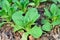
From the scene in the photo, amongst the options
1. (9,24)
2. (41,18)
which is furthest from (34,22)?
(9,24)

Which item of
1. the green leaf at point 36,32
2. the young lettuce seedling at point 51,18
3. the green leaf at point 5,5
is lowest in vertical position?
the green leaf at point 36,32

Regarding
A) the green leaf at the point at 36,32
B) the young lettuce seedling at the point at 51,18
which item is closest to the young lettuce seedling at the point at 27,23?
the green leaf at the point at 36,32

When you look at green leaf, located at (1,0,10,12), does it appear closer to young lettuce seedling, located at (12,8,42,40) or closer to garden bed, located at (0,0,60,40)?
garden bed, located at (0,0,60,40)

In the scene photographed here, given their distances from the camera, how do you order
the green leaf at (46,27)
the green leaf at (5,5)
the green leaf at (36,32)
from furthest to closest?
the green leaf at (5,5), the green leaf at (46,27), the green leaf at (36,32)

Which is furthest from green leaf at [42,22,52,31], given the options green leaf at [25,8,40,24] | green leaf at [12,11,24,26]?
green leaf at [12,11,24,26]

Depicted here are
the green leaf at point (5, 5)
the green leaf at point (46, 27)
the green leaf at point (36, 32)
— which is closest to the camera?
the green leaf at point (36, 32)

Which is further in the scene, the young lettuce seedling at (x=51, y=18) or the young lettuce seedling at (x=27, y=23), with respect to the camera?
the young lettuce seedling at (x=51, y=18)

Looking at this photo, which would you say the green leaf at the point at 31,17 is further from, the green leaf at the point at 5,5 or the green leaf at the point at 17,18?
the green leaf at the point at 5,5

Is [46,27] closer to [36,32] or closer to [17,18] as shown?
[36,32]

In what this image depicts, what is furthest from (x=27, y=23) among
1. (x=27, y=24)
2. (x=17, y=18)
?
(x=17, y=18)
